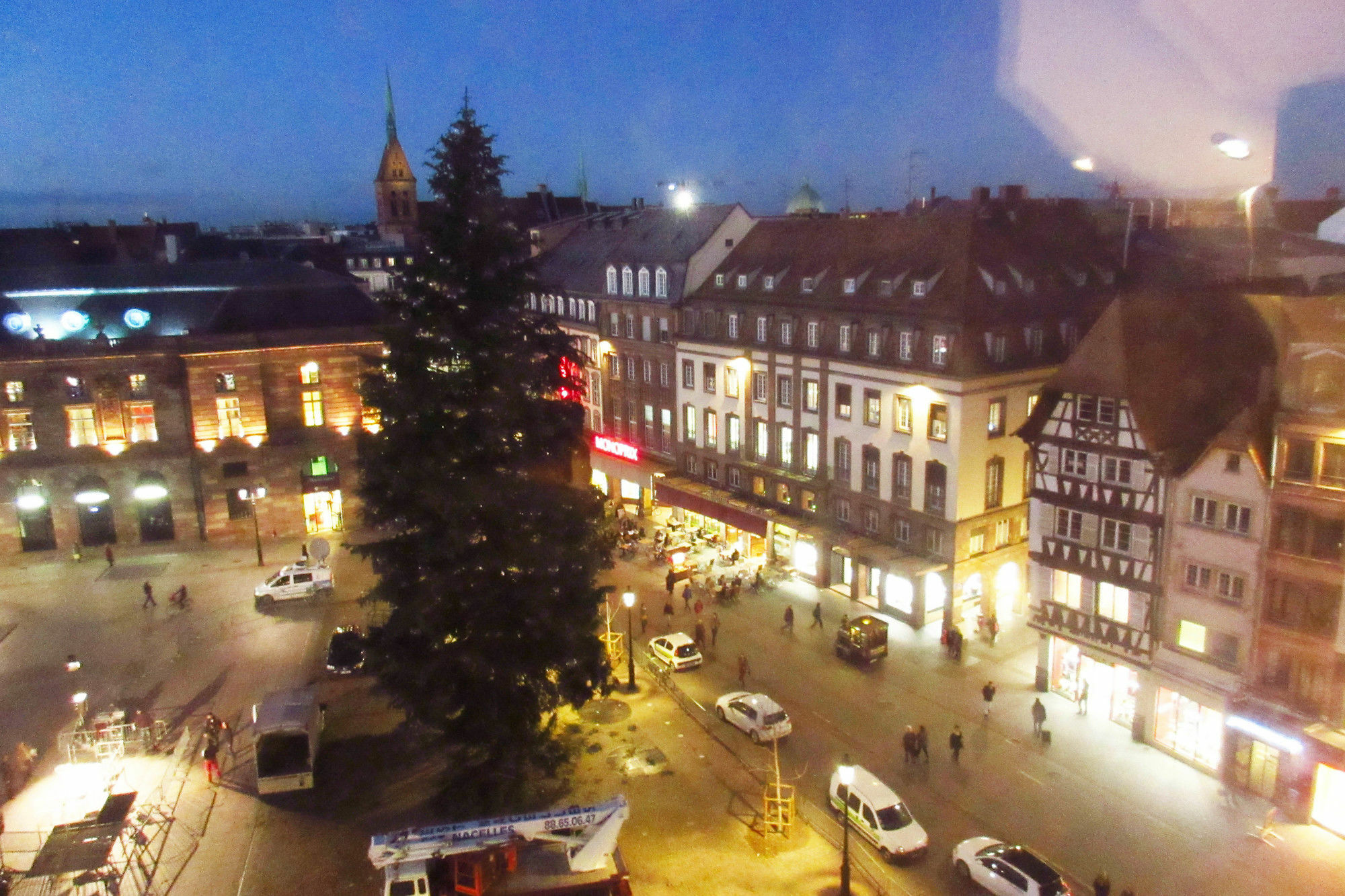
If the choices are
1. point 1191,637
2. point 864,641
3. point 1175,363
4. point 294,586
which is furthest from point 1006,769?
point 294,586

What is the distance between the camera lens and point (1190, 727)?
91.0 ft

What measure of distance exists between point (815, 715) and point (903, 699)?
3.40 meters

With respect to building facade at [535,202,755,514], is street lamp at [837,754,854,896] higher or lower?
lower

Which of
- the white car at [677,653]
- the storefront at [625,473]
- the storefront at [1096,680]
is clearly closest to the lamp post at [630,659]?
the white car at [677,653]

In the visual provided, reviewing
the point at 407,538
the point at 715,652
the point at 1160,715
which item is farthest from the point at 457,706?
the point at 1160,715

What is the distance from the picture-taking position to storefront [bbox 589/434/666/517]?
178 ft

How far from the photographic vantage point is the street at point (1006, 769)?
75.9ft

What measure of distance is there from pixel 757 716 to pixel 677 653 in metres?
5.76

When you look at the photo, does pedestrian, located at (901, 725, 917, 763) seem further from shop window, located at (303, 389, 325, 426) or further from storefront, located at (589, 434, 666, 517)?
shop window, located at (303, 389, 325, 426)

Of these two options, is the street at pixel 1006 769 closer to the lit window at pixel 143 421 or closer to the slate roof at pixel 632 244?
the slate roof at pixel 632 244

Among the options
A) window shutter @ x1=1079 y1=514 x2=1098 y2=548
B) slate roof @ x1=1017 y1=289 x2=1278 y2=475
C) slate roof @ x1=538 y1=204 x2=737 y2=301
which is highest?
slate roof @ x1=538 y1=204 x2=737 y2=301

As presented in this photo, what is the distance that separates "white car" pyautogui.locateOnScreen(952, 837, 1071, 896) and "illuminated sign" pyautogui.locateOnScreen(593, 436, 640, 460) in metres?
34.3

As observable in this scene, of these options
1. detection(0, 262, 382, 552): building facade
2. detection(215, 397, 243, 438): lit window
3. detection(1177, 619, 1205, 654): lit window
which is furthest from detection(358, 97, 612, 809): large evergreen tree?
detection(215, 397, 243, 438): lit window

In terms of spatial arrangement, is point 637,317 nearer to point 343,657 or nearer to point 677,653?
Answer: point 677,653
